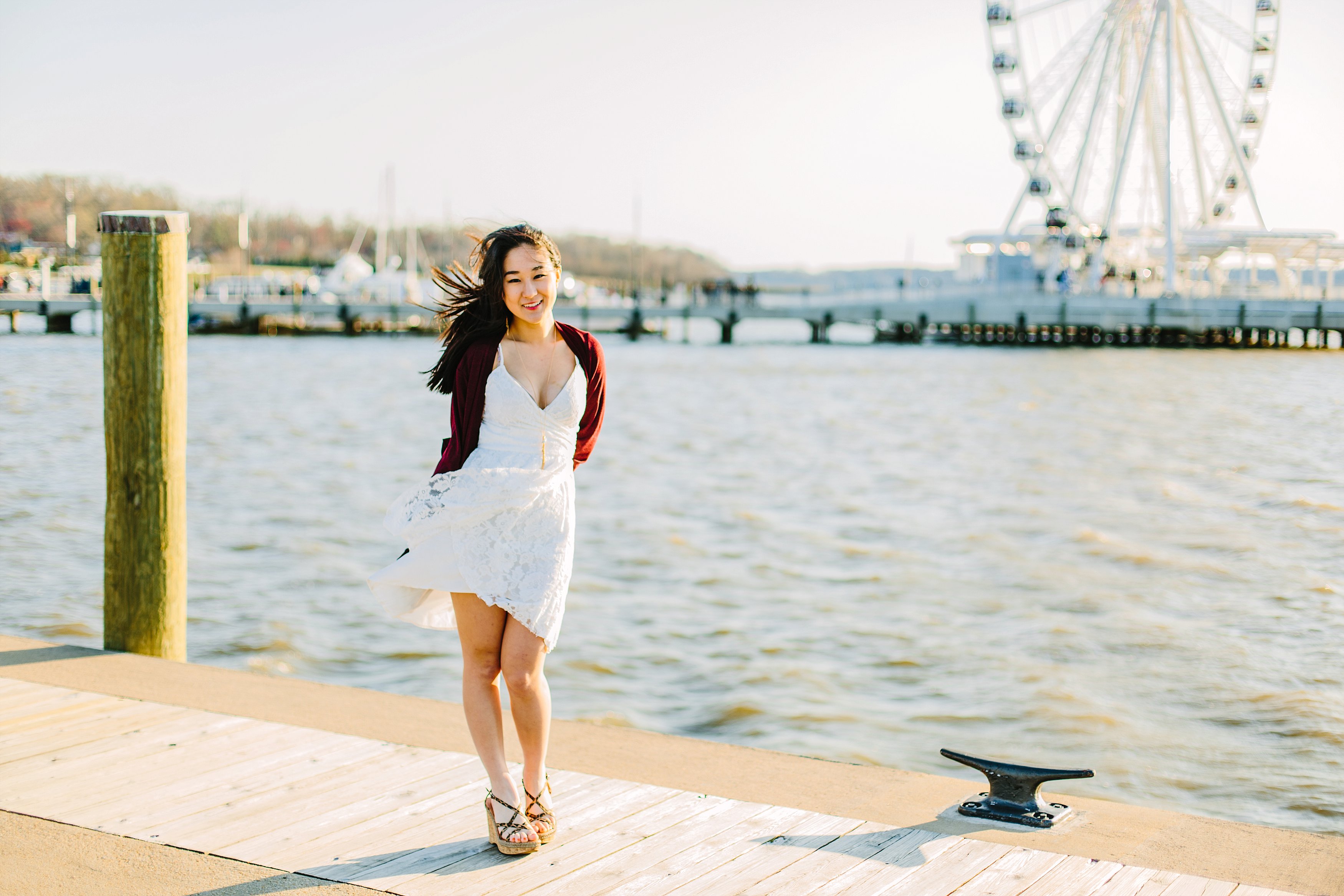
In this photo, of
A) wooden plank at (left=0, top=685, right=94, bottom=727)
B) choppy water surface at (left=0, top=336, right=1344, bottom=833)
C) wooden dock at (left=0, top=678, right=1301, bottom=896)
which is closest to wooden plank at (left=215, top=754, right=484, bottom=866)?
wooden dock at (left=0, top=678, right=1301, bottom=896)

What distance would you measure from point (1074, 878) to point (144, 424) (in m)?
4.01

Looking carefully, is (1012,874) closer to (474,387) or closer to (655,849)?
(655,849)

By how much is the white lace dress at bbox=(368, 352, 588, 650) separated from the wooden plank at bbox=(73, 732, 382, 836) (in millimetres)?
951

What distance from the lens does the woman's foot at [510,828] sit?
11.4 ft

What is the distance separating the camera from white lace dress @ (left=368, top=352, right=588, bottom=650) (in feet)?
11.2

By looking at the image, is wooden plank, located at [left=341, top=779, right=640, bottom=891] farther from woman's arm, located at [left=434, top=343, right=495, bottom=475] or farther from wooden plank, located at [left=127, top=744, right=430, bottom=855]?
woman's arm, located at [left=434, top=343, right=495, bottom=475]

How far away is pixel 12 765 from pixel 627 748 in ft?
6.60

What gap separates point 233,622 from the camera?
1063cm

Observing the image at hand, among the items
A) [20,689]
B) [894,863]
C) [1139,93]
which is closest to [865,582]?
[20,689]

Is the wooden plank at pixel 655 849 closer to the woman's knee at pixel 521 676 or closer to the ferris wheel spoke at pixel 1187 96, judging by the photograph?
the woman's knee at pixel 521 676

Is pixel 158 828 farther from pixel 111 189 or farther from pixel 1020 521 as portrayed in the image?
pixel 111 189

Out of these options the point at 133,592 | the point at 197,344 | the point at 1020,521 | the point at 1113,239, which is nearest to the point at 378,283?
the point at 197,344

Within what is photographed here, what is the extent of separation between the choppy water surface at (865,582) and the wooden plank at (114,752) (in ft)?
12.6

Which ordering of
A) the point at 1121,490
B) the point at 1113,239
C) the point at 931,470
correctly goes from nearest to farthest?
the point at 1121,490, the point at 931,470, the point at 1113,239
